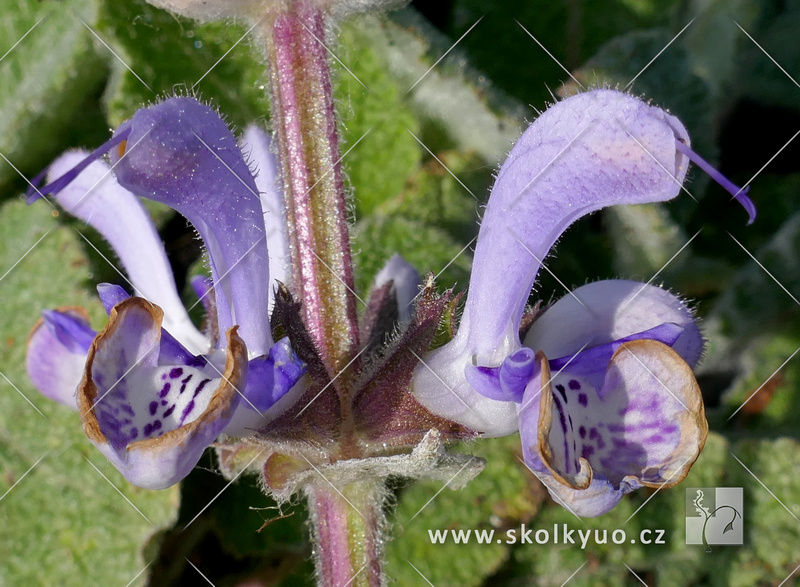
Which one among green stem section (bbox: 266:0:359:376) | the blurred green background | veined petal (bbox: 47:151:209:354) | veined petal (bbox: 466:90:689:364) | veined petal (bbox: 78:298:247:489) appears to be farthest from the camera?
the blurred green background

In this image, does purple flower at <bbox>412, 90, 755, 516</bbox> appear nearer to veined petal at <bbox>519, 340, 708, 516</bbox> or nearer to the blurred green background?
veined petal at <bbox>519, 340, 708, 516</bbox>

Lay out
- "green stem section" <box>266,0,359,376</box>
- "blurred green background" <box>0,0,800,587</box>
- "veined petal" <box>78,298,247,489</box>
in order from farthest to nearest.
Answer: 1. "blurred green background" <box>0,0,800,587</box>
2. "green stem section" <box>266,0,359,376</box>
3. "veined petal" <box>78,298,247,489</box>

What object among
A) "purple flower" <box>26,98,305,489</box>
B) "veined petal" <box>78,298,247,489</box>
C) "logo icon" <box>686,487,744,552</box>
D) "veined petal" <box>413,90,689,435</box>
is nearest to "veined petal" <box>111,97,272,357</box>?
"purple flower" <box>26,98,305,489</box>

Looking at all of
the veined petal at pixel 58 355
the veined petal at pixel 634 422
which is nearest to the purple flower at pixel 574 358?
the veined petal at pixel 634 422

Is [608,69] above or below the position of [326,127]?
below

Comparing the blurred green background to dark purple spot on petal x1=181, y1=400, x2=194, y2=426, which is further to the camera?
the blurred green background

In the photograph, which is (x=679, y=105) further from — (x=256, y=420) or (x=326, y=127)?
(x=256, y=420)

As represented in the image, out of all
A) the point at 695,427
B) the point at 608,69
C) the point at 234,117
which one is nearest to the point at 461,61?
the point at 608,69

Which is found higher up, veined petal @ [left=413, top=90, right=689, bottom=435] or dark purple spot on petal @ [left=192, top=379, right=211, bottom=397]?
dark purple spot on petal @ [left=192, top=379, right=211, bottom=397]

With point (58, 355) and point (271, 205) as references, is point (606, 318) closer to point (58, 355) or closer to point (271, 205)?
point (271, 205)
